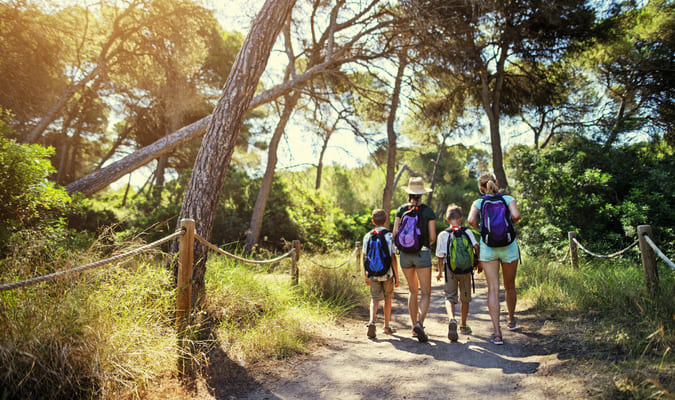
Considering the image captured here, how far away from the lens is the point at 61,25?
1052 cm

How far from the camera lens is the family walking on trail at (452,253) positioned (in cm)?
395

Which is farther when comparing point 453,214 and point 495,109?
point 495,109

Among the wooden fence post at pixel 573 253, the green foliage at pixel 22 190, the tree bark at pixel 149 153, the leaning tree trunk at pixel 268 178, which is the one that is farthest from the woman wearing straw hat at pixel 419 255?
the leaning tree trunk at pixel 268 178

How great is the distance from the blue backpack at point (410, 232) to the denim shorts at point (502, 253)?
716mm

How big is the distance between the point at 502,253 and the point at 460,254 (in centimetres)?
43

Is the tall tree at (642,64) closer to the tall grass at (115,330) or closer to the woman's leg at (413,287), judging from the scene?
the woman's leg at (413,287)

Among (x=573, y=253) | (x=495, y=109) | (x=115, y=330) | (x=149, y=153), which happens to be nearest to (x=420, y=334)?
(x=115, y=330)

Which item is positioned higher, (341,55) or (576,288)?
(341,55)

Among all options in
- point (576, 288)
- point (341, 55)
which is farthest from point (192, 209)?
point (341, 55)

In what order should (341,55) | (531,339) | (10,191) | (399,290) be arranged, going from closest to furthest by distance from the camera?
(531,339) → (10,191) → (399,290) → (341,55)

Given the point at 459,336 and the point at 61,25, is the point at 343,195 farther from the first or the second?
the point at 459,336

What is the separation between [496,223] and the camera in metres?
3.92

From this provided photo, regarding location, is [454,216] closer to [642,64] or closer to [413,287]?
[413,287]

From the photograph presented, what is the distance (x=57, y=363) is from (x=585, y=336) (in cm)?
429
